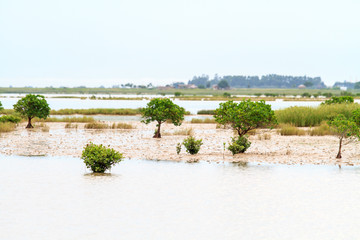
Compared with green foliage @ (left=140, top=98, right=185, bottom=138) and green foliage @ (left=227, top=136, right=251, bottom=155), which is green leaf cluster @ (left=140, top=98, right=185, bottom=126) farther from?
green foliage @ (left=227, top=136, right=251, bottom=155)

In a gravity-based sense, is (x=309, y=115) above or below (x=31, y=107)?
below

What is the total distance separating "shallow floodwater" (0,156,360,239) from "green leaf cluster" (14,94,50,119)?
17.1 m

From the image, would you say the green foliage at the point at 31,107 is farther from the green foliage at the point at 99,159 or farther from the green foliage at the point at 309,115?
the green foliage at the point at 99,159

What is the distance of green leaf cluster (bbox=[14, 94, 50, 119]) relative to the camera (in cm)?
3591

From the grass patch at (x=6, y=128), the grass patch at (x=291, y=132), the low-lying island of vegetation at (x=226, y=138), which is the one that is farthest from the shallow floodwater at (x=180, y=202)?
the grass patch at (x=6, y=128)

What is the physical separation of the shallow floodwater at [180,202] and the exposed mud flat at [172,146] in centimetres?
225

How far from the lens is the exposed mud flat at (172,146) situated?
859 inches

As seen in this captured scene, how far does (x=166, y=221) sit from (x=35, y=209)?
11.2ft

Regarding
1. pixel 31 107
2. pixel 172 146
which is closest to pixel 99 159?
pixel 172 146

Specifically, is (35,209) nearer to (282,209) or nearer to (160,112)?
(282,209)

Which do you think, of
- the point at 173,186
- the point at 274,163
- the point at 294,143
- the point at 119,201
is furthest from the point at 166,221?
the point at 294,143

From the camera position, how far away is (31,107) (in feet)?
120

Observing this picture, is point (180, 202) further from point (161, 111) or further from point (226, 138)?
point (226, 138)

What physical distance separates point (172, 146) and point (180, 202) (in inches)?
503
